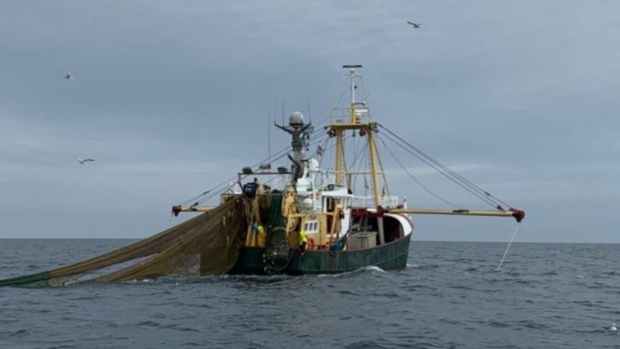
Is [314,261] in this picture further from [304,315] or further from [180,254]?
[304,315]

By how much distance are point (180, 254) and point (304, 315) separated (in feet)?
29.3

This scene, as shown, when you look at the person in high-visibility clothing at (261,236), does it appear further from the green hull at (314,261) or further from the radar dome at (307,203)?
the radar dome at (307,203)

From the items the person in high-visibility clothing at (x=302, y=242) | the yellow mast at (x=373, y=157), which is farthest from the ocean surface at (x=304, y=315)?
the yellow mast at (x=373, y=157)

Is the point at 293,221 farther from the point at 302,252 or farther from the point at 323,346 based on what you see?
the point at 323,346

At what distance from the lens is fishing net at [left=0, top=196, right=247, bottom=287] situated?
27.0 m

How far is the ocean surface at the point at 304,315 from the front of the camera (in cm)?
1814

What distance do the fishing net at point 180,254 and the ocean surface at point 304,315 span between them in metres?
0.53

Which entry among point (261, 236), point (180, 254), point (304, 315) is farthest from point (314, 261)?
point (304, 315)

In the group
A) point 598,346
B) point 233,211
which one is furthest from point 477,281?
point 598,346

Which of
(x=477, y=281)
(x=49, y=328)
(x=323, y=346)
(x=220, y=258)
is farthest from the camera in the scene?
(x=477, y=281)

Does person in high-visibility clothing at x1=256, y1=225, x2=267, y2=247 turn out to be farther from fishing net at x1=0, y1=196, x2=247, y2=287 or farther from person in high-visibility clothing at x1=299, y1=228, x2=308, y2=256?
person in high-visibility clothing at x1=299, y1=228, x2=308, y2=256

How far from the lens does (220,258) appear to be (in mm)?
30875

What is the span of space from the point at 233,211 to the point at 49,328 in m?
12.7

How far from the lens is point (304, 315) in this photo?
21781 mm
